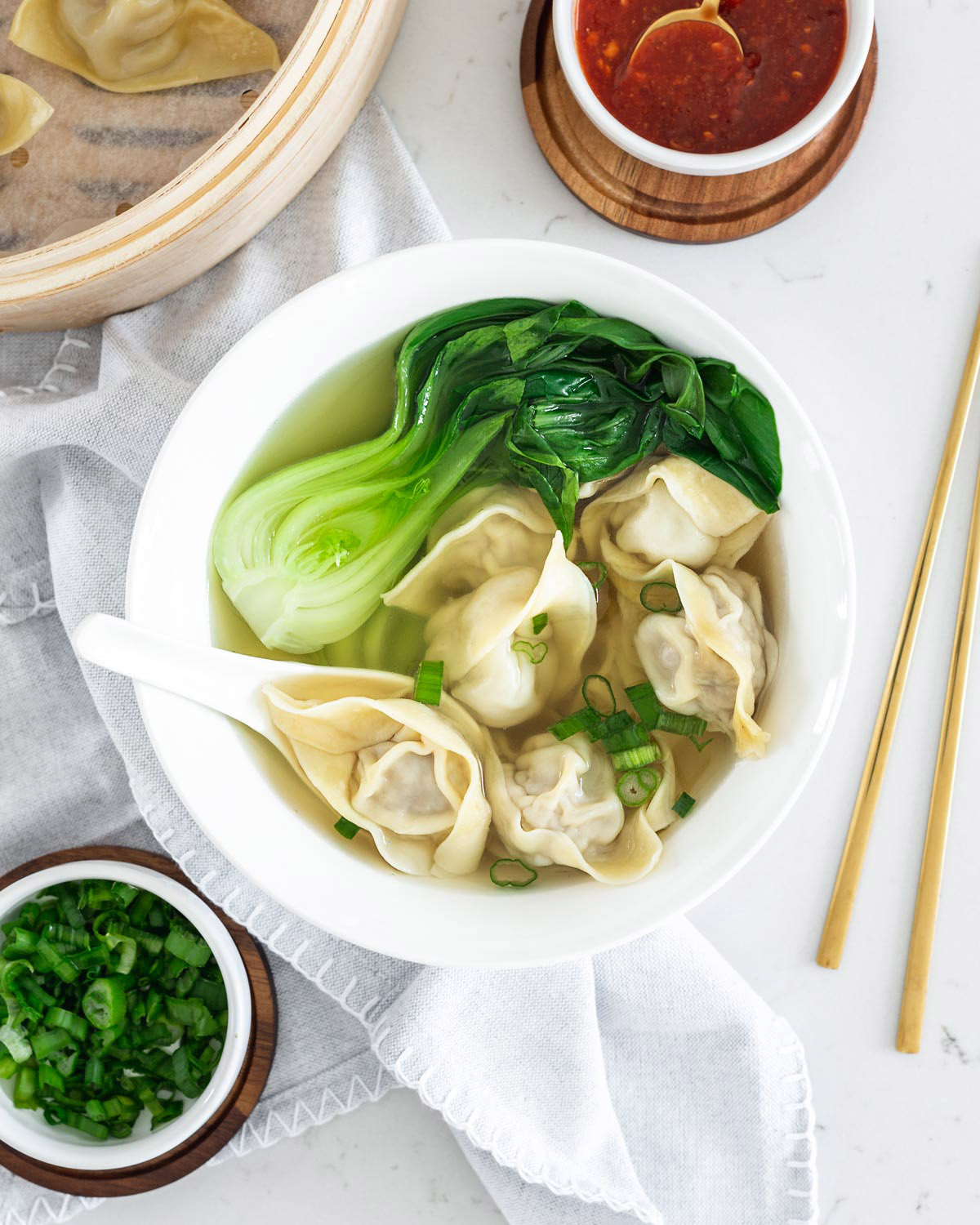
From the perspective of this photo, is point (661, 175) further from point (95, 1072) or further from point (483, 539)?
point (95, 1072)

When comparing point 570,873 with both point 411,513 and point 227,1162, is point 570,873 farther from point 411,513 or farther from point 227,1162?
point 227,1162

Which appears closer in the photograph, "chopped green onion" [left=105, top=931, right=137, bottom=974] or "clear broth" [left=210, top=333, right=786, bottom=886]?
"clear broth" [left=210, top=333, right=786, bottom=886]

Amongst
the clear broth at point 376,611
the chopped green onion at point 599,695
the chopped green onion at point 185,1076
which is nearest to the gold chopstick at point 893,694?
the clear broth at point 376,611

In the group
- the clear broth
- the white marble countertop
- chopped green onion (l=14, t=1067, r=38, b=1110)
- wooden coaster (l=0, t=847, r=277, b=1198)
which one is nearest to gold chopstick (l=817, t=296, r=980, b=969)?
the white marble countertop

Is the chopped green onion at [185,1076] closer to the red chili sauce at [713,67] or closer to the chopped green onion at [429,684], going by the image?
the chopped green onion at [429,684]

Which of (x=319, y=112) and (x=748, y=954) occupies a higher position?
(x=319, y=112)

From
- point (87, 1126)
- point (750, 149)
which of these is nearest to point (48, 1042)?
point (87, 1126)

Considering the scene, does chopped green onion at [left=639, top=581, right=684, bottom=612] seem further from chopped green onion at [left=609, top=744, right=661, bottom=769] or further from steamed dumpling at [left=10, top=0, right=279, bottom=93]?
steamed dumpling at [left=10, top=0, right=279, bottom=93]

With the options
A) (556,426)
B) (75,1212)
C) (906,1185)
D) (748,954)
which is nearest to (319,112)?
(556,426)
